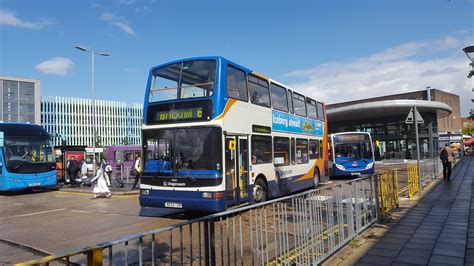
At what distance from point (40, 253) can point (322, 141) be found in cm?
1320

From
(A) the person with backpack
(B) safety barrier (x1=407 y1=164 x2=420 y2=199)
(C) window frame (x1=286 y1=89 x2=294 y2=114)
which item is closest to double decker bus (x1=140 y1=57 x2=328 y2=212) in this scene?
(C) window frame (x1=286 y1=89 x2=294 y2=114)

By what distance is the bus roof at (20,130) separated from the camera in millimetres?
17013

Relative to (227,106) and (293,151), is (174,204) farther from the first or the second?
(293,151)

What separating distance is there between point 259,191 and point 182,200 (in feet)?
9.17

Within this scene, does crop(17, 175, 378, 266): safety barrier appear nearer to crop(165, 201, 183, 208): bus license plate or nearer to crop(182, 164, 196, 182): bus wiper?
crop(182, 164, 196, 182): bus wiper

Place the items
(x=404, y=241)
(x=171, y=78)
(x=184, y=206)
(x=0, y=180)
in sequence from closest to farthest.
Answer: (x=404, y=241) → (x=184, y=206) → (x=171, y=78) → (x=0, y=180)

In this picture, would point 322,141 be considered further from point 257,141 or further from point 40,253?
point 40,253

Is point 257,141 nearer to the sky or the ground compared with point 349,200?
nearer to the sky

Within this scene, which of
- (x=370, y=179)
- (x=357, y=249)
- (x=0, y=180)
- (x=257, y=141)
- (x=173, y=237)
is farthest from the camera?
(x=0, y=180)

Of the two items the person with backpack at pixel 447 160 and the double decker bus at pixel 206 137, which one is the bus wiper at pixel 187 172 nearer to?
the double decker bus at pixel 206 137

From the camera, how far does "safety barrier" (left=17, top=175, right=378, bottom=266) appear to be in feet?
10.7

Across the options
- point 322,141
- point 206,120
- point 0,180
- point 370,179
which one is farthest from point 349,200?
point 0,180

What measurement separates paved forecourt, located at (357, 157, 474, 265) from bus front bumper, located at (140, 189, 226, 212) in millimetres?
3760

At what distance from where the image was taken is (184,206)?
30.2 feet
